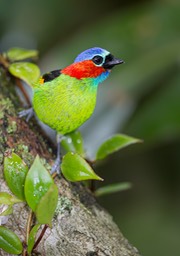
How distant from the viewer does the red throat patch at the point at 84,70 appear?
5.34 ft

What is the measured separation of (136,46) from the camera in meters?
3.20

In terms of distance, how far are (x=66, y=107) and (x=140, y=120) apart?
1.32 m

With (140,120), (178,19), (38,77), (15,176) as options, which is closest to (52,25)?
(178,19)

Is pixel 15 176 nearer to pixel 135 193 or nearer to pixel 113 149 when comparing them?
pixel 113 149

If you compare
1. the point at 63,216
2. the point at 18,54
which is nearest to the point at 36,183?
the point at 63,216

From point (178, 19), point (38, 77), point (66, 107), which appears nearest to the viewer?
point (66, 107)

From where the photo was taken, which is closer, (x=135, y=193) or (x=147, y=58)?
(x=147, y=58)

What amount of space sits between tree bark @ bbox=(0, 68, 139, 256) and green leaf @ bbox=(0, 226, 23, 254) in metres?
0.05

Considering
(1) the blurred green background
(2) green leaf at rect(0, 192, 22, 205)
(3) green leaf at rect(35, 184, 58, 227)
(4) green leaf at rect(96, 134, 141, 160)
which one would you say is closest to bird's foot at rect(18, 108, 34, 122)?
(4) green leaf at rect(96, 134, 141, 160)

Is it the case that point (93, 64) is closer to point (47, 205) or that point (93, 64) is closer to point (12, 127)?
point (12, 127)

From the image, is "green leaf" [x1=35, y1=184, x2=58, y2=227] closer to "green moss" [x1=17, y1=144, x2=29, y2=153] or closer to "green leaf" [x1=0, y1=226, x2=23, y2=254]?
"green leaf" [x1=0, y1=226, x2=23, y2=254]

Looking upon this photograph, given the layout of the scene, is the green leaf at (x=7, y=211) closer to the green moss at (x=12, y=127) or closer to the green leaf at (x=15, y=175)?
the green leaf at (x=15, y=175)

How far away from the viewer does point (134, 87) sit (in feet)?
10.0

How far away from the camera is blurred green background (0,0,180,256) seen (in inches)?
118
